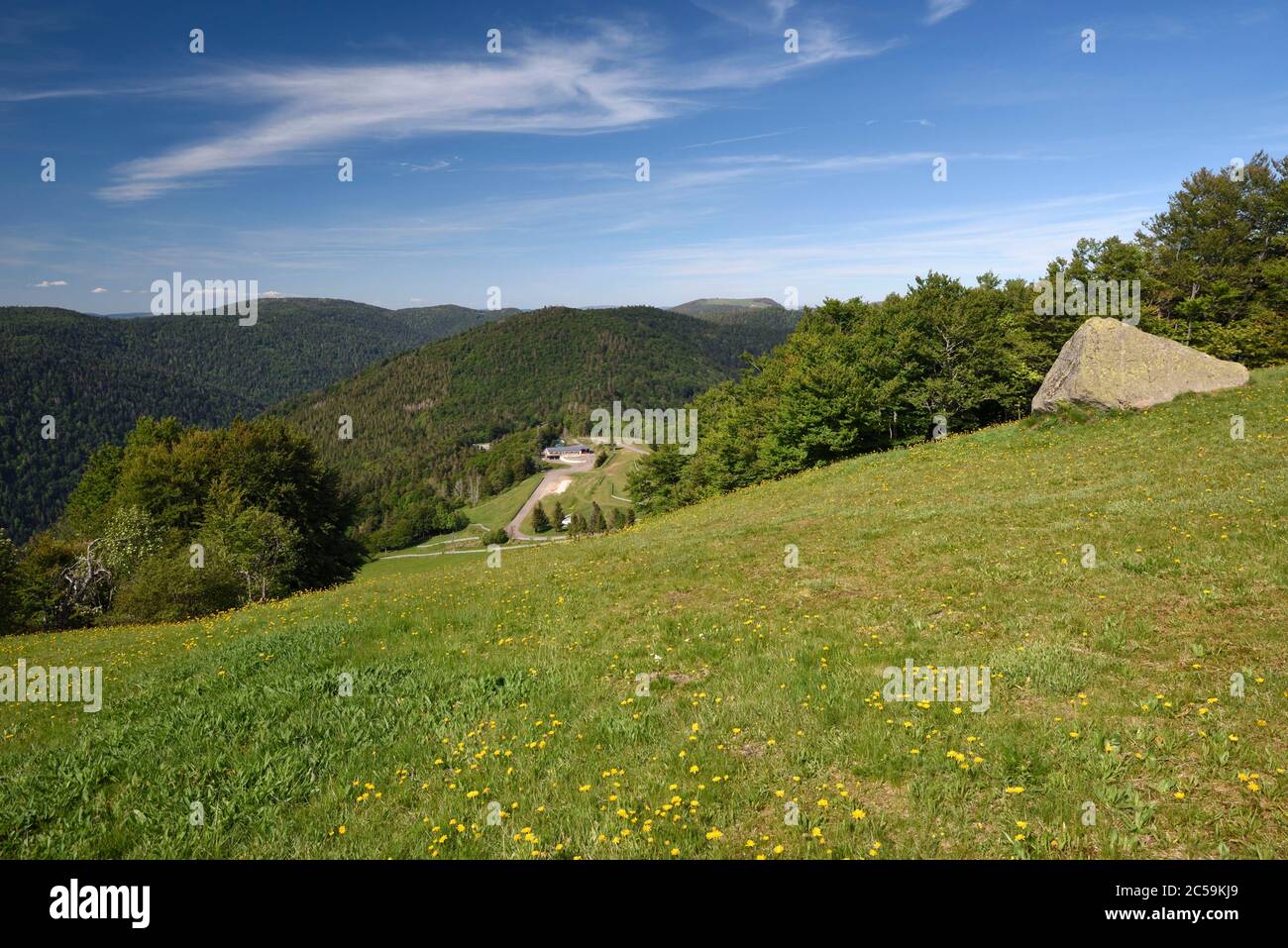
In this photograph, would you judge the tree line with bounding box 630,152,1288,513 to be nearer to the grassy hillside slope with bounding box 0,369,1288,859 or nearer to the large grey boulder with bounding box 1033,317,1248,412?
the large grey boulder with bounding box 1033,317,1248,412

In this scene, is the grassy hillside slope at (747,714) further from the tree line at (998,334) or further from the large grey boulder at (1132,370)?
the tree line at (998,334)

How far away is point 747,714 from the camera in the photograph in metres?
8.90

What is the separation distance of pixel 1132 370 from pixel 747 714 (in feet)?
106

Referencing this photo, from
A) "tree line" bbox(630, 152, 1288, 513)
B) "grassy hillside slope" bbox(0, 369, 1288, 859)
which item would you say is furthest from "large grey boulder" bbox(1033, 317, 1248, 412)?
"tree line" bbox(630, 152, 1288, 513)

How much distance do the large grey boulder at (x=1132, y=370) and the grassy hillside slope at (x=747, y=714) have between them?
488 inches

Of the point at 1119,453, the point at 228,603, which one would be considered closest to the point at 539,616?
the point at 1119,453

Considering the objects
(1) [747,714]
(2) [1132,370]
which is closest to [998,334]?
(2) [1132,370]

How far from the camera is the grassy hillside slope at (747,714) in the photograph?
6.42m

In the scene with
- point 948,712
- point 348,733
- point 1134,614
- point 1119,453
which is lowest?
point 348,733

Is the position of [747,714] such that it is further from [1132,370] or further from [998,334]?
[998,334]
